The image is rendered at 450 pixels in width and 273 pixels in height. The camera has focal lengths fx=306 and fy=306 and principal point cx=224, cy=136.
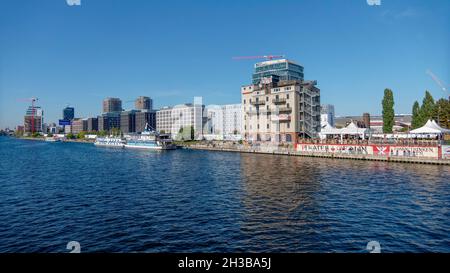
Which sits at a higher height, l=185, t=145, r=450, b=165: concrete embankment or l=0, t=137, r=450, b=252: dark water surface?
l=185, t=145, r=450, b=165: concrete embankment

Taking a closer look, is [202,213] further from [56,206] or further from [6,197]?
[6,197]

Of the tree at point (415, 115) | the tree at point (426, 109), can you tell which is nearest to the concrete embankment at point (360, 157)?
the tree at point (426, 109)

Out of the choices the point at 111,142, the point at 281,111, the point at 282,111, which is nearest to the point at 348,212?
the point at 282,111

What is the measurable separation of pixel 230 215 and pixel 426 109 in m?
103

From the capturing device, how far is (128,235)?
2388 centimetres

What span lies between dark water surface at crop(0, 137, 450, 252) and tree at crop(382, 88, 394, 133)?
64.3 meters

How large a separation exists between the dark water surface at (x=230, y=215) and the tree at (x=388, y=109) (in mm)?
64298

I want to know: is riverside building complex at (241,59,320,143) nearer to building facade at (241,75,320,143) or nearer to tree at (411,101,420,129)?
building facade at (241,75,320,143)

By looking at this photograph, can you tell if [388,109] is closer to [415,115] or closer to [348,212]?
[415,115]

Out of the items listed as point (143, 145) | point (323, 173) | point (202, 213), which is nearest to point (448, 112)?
point (323, 173)

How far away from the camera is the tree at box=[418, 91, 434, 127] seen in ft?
339

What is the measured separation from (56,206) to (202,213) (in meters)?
16.8

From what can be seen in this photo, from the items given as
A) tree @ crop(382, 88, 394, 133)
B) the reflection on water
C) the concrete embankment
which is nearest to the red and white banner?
the concrete embankment
